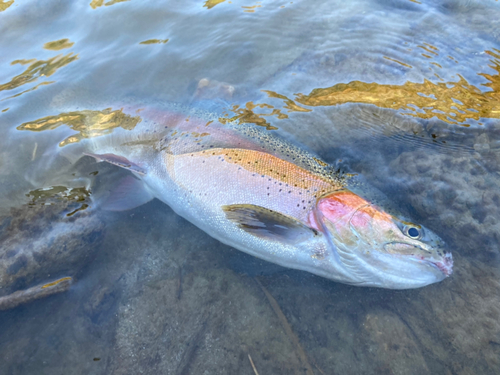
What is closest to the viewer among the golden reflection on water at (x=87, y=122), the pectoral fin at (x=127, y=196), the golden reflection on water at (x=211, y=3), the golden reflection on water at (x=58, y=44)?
the pectoral fin at (x=127, y=196)

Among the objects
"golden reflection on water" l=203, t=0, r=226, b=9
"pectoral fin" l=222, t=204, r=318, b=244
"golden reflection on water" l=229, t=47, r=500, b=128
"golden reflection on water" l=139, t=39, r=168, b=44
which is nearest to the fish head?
"pectoral fin" l=222, t=204, r=318, b=244

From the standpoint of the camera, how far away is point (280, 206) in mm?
2654

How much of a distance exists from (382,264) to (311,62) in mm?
3005

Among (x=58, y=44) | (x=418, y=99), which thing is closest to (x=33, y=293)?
(x=58, y=44)

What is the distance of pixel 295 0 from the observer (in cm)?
524

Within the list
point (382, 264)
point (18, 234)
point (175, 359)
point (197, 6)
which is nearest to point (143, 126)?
point (18, 234)

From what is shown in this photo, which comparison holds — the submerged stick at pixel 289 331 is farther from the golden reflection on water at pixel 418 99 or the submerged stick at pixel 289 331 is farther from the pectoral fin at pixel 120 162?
the golden reflection on water at pixel 418 99

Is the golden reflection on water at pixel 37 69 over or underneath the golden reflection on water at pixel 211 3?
underneath

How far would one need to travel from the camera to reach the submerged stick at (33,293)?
102 inches

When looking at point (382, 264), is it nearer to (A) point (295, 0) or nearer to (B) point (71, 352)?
(B) point (71, 352)

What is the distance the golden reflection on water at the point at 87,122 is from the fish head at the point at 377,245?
251 cm

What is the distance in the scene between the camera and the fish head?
7.82 ft

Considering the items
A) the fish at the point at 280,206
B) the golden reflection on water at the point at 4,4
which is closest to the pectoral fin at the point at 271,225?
the fish at the point at 280,206

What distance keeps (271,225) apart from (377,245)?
903mm
